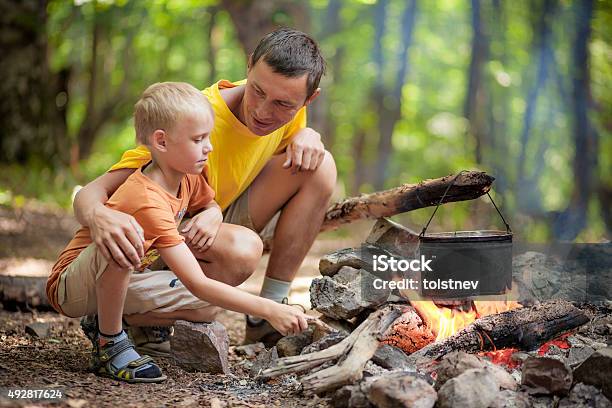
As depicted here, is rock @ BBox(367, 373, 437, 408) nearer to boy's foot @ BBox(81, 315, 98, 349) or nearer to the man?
the man

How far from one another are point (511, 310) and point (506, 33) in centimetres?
1064

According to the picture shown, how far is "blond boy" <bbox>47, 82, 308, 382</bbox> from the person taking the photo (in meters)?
2.42

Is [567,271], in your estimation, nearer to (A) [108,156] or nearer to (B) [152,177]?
(B) [152,177]

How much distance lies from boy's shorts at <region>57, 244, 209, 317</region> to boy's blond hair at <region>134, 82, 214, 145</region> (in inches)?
20.1

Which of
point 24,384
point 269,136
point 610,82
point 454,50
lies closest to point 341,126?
point 454,50

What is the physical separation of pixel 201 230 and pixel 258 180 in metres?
0.67

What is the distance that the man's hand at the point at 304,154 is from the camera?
324 cm

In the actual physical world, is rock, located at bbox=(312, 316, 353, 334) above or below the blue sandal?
below

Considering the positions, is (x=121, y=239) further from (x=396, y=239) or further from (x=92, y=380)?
(x=396, y=239)

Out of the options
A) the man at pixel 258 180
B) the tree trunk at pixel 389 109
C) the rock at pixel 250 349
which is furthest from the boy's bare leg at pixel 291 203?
the tree trunk at pixel 389 109

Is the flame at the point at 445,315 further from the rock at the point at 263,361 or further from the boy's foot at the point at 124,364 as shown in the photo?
the boy's foot at the point at 124,364

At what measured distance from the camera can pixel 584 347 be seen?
2592mm

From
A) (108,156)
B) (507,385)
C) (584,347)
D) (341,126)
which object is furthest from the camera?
(341,126)

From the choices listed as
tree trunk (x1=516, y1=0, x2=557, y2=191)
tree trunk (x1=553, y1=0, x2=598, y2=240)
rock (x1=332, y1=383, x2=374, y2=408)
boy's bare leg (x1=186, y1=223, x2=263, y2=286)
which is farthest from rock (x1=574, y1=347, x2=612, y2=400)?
tree trunk (x1=516, y1=0, x2=557, y2=191)
